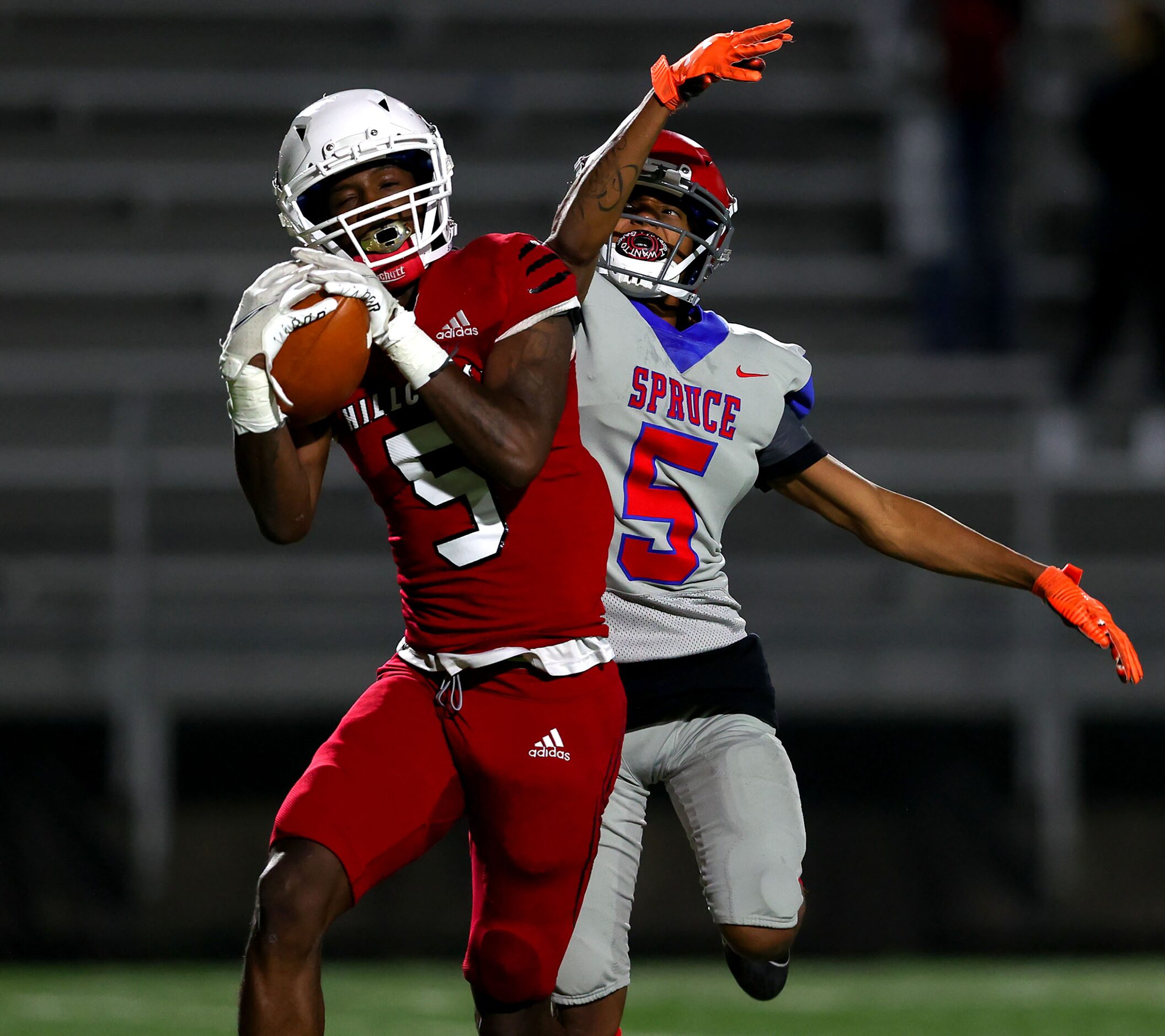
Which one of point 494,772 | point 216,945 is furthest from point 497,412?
point 216,945

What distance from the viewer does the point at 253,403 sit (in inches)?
99.7

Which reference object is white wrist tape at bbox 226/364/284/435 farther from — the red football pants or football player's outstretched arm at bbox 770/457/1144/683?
football player's outstretched arm at bbox 770/457/1144/683

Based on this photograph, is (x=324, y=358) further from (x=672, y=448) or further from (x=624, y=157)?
(x=672, y=448)

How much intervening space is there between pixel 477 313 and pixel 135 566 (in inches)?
143

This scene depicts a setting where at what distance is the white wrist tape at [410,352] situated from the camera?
253 cm

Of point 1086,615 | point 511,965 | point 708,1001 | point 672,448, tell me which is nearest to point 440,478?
point 672,448

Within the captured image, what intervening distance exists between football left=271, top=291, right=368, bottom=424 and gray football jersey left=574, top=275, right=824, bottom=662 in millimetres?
723

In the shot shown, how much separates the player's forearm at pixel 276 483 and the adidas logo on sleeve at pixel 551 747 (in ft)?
1.51

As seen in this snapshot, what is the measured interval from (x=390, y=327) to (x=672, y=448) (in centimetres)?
86

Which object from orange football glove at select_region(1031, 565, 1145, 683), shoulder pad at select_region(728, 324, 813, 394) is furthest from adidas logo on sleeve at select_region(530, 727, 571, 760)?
orange football glove at select_region(1031, 565, 1145, 683)

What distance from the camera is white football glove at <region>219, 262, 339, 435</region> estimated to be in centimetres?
249

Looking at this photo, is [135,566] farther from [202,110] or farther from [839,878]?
[202,110]

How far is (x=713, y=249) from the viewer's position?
338cm

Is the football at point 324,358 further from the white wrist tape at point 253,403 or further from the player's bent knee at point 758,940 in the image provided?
the player's bent knee at point 758,940
